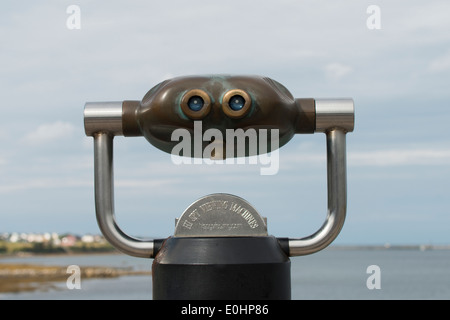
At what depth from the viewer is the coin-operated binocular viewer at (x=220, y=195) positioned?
241 cm

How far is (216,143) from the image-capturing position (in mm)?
2578

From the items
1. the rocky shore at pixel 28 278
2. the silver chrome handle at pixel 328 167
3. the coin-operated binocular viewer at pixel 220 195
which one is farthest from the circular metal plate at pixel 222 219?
the rocky shore at pixel 28 278

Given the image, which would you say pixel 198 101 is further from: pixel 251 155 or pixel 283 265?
pixel 283 265

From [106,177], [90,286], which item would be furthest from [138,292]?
[106,177]

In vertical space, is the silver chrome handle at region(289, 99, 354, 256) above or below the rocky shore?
above

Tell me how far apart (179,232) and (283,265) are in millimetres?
347

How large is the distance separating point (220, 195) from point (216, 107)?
0.92 ft

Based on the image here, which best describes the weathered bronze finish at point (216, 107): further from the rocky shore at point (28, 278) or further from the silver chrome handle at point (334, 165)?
the rocky shore at point (28, 278)

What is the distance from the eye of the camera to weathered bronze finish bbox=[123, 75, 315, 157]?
97.0 inches

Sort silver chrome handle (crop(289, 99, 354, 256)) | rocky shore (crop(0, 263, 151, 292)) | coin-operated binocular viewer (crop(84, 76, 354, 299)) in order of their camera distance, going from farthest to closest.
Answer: rocky shore (crop(0, 263, 151, 292)), silver chrome handle (crop(289, 99, 354, 256)), coin-operated binocular viewer (crop(84, 76, 354, 299))

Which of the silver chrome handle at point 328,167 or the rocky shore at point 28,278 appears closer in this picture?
the silver chrome handle at point 328,167

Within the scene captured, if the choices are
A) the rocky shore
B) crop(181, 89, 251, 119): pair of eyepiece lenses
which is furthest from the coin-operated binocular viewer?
the rocky shore

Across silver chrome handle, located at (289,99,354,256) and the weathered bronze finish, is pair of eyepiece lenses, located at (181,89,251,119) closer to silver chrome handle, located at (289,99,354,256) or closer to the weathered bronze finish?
the weathered bronze finish

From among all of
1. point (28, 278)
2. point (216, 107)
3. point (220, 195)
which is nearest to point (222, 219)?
point (220, 195)
